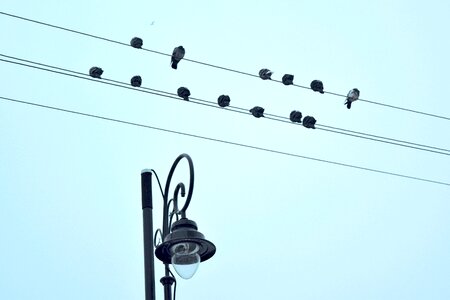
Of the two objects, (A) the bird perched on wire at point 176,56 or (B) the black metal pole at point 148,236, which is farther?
(A) the bird perched on wire at point 176,56

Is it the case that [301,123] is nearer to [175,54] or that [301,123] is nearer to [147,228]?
[175,54]

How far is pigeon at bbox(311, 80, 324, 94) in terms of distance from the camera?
46.4ft

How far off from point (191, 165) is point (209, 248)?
82 cm

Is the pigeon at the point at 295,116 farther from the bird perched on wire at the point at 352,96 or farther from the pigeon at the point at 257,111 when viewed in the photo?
the bird perched on wire at the point at 352,96

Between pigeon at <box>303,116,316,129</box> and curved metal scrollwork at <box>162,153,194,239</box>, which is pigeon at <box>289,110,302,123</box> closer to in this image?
pigeon at <box>303,116,316,129</box>

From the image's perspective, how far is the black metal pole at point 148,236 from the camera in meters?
7.68

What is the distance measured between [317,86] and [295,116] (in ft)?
2.45

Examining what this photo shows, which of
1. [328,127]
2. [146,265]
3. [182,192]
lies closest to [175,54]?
[328,127]

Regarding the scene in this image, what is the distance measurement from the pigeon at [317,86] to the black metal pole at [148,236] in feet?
20.2

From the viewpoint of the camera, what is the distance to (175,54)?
1413cm

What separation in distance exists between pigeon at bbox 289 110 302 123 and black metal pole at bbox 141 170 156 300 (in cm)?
561

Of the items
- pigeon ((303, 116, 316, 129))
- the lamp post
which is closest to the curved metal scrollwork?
the lamp post

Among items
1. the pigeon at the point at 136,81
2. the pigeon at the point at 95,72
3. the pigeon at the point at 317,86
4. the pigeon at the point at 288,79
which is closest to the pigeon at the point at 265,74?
the pigeon at the point at 288,79

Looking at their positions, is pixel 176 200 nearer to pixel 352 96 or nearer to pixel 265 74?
pixel 265 74
